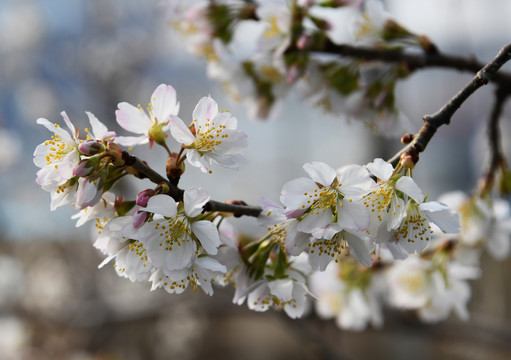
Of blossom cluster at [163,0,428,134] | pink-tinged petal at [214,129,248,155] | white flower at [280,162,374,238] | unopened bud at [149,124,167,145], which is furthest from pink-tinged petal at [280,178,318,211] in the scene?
blossom cluster at [163,0,428,134]

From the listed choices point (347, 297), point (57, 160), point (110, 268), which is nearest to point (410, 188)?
point (57, 160)

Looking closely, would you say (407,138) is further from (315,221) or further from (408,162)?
(315,221)

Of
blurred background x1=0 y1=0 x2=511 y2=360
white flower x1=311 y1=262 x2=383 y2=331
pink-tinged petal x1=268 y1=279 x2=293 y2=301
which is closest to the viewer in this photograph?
pink-tinged petal x1=268 y1=279 x2=293 y2=301

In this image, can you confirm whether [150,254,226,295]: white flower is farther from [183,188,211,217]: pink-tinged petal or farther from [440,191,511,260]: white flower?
[440,191,511,260]: white flower

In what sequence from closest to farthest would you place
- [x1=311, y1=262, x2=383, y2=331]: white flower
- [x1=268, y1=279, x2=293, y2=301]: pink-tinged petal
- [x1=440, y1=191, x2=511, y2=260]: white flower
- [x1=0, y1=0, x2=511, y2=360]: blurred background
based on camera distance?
[x1=268, y1=279, x2=293, y2=301]: pink-tinged petal
[x1=440, y1=191, x2=511, y2=260]: white flower
[x1=311, y1=262, x2=383, y2=331]: white flower
[x1=0, y1=0, x2=511, y2=360]: blurred background

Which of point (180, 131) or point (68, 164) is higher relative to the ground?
point (180, 131)

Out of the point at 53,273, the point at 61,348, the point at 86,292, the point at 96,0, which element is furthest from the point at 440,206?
the point at 96,0
